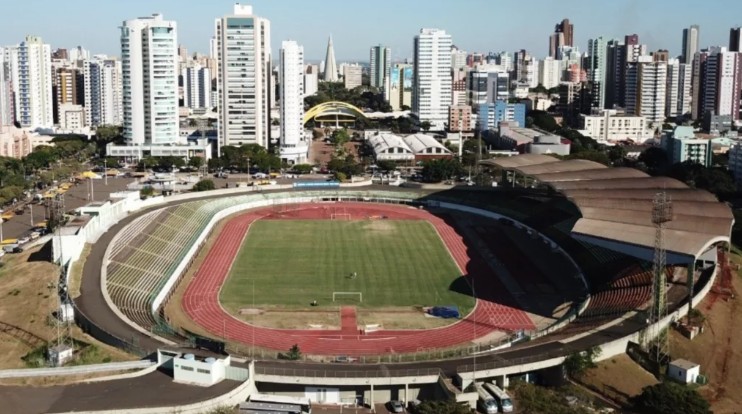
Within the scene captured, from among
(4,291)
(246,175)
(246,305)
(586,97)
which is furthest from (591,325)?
(586,97)

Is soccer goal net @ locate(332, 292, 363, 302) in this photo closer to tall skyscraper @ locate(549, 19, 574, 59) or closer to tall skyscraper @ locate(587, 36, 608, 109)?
tall skyscraper @ locate(587, 36, 608, 109)

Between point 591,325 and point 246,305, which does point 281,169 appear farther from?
point 591,325

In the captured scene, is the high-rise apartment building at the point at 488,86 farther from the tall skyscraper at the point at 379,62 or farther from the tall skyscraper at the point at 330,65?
the tall skyscraper at the point at 330,65

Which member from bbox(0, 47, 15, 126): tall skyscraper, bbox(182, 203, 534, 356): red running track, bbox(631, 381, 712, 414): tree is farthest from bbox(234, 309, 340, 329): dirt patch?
bbox(0, 47, 15, 126): tall skyscraper

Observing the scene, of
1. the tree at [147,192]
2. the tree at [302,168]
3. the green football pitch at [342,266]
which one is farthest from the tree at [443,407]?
the tree at [302,168]

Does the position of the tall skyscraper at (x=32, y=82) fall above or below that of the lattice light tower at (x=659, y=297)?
above
